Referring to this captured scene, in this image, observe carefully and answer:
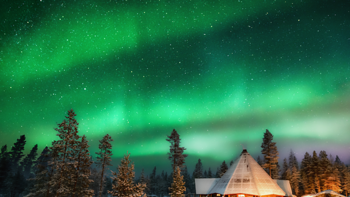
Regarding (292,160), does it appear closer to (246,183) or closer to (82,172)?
(246,183)

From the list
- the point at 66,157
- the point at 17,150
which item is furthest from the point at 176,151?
the point at 17,150

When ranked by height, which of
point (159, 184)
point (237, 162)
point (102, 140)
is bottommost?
point (159, 184)

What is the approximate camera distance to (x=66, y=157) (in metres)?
27.6

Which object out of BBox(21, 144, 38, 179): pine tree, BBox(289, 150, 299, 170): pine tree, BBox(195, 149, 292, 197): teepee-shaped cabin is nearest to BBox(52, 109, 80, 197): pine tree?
BBox(195, 149, 292, 197): teepee-shaped cabin

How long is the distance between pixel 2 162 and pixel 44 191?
34319 millimetres

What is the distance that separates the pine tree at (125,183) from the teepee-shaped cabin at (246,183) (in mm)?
18798

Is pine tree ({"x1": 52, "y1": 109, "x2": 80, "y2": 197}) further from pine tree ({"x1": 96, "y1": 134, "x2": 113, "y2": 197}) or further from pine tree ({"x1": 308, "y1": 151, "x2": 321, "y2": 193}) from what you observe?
pine tree ({"x1": 308, "y1": 151, "x2": 321, "y2": 193})

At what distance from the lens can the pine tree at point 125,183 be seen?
20.3m

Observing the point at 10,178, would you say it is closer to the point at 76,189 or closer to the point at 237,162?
the point at 76,189

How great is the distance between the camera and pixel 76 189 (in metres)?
29.6

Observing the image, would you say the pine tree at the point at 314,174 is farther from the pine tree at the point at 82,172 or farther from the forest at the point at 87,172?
the pine tree at the point at 82,172

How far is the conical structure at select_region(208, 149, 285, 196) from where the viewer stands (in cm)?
3297

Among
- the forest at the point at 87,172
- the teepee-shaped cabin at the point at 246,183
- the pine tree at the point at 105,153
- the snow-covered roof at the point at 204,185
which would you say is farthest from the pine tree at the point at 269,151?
the pine tree at the point at 105,153

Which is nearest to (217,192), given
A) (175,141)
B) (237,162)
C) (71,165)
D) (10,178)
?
(237,162)
